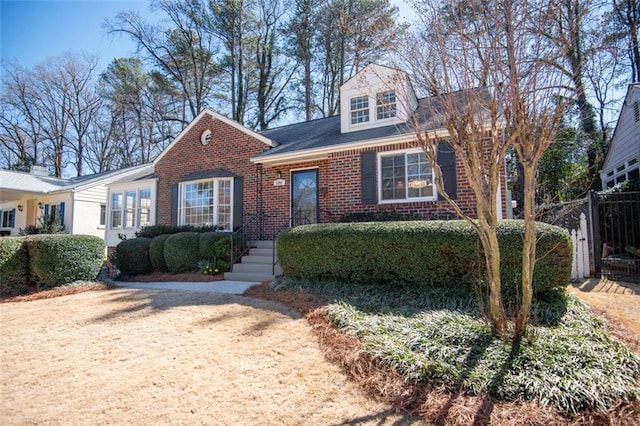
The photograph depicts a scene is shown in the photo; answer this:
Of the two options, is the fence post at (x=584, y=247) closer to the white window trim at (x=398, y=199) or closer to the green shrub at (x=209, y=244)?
the white window trim at (x=398, y=199)

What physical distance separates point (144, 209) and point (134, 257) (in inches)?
170

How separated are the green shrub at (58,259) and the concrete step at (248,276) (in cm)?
347

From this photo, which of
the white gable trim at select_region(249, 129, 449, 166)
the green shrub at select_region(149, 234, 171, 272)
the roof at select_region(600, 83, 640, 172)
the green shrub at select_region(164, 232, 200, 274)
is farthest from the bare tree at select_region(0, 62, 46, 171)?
the roof at select_region(600, 83, 640, 172)

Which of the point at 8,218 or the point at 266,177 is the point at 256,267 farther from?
the point at 8,218

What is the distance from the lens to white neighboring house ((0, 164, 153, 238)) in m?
17.5

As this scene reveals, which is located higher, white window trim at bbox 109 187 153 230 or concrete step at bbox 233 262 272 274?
white window trim at bbox 109 187 153 230

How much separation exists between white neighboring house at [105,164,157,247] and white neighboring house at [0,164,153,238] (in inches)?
134

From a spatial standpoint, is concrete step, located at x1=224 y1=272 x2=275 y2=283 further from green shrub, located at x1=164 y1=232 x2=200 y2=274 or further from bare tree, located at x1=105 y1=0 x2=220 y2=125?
bare tree, located at x1=105 y1=0 x2=220 y2=125

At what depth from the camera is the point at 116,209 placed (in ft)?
48.7

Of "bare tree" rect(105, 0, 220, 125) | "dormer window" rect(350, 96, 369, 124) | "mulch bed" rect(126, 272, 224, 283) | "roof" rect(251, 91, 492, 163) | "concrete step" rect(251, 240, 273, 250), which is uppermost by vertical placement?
"bare tree" rect(105, 0, 220, 125)

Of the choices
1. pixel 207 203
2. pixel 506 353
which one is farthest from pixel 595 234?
pixel 207 203

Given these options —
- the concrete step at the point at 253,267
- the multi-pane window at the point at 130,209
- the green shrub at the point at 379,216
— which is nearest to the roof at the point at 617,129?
the green shrub at the point at 379,216

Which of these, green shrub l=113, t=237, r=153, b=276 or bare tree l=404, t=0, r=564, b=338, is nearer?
bare tree l=404, t=0, r=564, b=338

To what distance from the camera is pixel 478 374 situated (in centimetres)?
315
